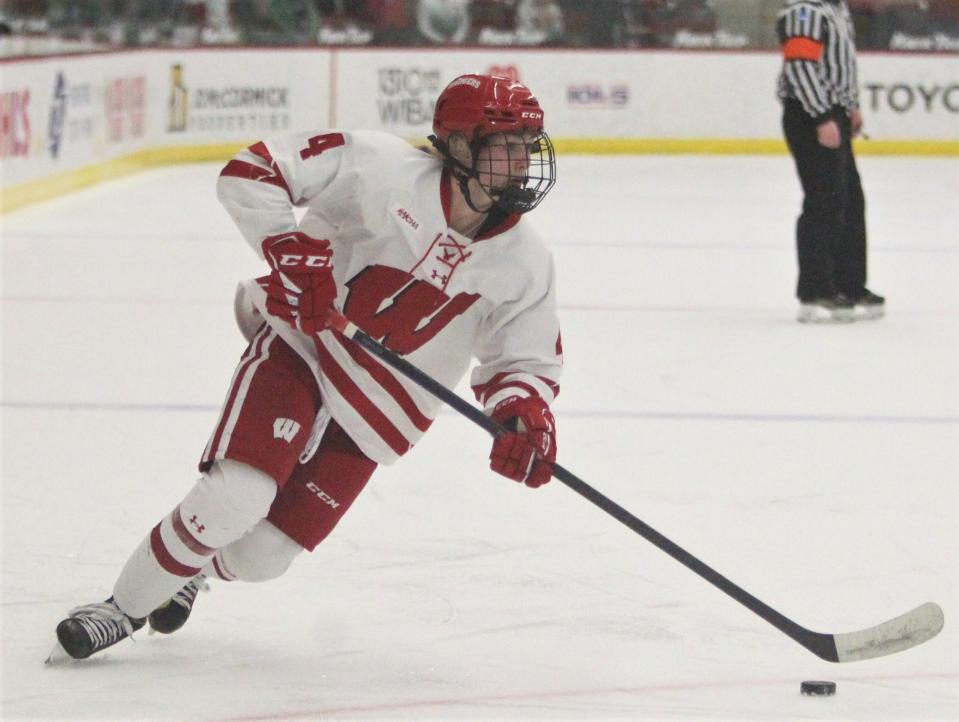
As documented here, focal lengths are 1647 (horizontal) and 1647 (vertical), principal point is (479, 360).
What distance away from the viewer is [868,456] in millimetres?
3990

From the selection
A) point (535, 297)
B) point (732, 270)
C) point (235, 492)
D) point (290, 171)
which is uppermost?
point (290, 171)

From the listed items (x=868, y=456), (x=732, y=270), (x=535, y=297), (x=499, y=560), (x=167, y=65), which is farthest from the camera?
(x=167, y=65)

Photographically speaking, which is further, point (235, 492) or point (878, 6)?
point (878, 6)

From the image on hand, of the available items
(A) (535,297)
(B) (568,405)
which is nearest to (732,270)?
(B) (568,405)

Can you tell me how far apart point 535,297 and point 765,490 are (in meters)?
1.32

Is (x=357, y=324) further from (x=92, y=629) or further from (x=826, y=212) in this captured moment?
(x=826, y=212)

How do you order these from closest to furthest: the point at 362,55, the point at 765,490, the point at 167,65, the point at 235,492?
1. the point at 235,492
2. the point at 765,490
3. the point at 167,65
4. the point at 362,55

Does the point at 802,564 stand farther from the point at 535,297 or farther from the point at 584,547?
the point at 535,297

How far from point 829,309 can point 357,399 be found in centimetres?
359

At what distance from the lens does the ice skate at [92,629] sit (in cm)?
242

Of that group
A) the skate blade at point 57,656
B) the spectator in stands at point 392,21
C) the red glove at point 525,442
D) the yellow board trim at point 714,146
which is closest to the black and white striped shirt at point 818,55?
the red glove at point 525,442

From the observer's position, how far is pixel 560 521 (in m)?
3.39

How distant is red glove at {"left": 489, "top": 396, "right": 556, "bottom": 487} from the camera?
95.5 inches

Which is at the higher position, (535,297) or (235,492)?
(535,297)
